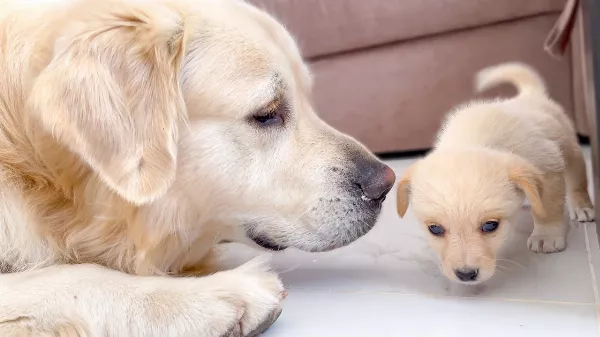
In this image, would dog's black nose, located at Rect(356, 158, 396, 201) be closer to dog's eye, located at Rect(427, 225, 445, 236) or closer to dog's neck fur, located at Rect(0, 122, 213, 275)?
dog's eye, located at Rect(427, 225, 445, 236)

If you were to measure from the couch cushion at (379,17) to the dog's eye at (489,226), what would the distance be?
127 centimetres

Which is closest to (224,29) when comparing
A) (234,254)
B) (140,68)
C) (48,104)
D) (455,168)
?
(140,68)

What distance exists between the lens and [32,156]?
1.01 m

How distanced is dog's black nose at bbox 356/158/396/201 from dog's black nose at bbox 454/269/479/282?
18 cm

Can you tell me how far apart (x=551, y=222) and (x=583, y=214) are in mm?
180

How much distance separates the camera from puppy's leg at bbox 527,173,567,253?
126 centimetres

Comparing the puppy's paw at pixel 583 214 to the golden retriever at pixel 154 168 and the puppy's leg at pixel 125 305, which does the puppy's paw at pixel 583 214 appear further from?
the puppy's leg at pixel 125 305

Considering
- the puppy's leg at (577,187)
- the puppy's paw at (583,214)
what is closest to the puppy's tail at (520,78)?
the puppy's leg at (577,187)

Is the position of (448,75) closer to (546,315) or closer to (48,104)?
(546,315)

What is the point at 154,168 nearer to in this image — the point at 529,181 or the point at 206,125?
the point at 206,125

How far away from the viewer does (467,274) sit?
1087 mm

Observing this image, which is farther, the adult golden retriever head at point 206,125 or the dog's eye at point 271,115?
the dog's eye at point 271,115

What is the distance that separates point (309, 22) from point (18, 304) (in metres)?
1.78

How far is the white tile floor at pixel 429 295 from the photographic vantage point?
3.18 feet
